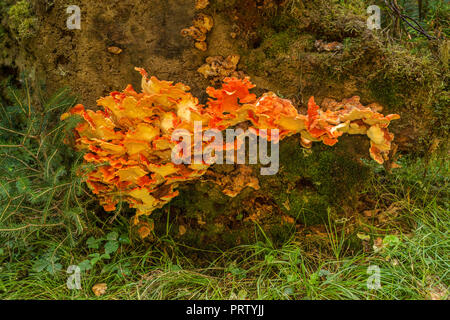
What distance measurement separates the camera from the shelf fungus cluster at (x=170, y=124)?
2.07 metres

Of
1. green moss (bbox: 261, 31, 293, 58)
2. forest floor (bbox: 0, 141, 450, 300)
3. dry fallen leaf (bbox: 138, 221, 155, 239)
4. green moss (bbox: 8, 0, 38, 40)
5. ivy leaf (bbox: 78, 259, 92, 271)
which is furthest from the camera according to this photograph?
green moss (bbox: 8, 0, 38, 40)

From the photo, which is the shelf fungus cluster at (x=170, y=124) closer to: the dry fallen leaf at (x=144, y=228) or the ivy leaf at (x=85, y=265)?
the dry fallen leaf at (x=144, y=228)

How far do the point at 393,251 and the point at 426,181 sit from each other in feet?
4.10

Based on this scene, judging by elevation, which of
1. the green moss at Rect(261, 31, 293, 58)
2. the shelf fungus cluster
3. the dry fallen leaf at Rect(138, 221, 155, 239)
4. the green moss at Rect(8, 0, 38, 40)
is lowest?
the dry fallen leaf at Rect(138, 221, 155, 239)

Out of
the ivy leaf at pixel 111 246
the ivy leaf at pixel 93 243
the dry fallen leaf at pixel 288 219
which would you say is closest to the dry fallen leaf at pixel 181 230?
the ivy leaf at pixel 111 246

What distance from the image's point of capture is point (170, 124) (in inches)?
83.4

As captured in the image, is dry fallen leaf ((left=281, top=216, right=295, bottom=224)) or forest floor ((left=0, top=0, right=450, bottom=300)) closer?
forest floor ((left=0, top=0, right=450, bottom=300))

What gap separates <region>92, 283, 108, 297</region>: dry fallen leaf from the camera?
2.43 m

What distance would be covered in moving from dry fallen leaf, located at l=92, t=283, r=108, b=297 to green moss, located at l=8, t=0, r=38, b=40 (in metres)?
2.22

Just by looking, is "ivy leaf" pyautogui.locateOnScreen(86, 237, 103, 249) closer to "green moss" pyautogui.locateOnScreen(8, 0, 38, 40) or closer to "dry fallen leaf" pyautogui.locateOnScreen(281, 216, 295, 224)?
"dry fallen leaf" pyautogui.locateOnScreen(281, 216, 295, 224)

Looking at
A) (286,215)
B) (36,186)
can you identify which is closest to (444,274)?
(286,215)

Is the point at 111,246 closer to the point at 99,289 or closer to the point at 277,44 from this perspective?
the point at 99,289

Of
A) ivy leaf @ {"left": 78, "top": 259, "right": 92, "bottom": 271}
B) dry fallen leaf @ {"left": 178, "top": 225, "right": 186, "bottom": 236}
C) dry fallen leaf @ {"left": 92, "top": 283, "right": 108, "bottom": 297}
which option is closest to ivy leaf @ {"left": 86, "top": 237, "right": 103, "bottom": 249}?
ivy leaf @ {"left": 78, "top": 259, "right": 92, "bottom": 271}

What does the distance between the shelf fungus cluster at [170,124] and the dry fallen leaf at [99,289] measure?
767 mm
